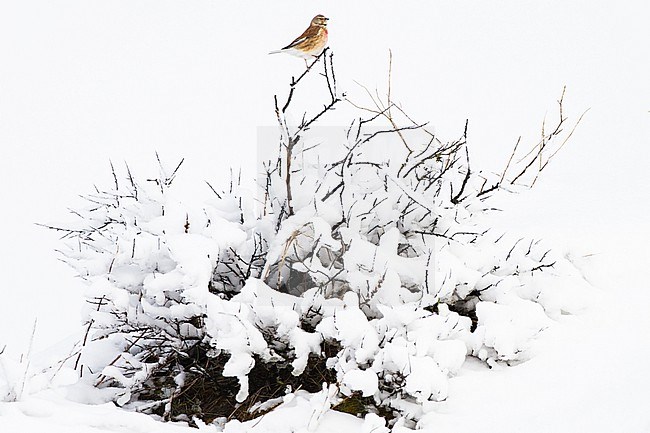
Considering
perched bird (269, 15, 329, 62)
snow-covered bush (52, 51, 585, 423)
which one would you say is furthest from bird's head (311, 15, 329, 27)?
snow-covered bush (52, 51, 585, 423)

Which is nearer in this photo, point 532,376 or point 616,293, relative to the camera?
point 532,376

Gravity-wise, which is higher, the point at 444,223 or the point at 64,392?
the point at 444,223

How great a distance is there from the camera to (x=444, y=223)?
2.88 m

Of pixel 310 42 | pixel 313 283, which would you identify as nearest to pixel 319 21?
pixel 310 42

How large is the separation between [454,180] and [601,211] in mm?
887

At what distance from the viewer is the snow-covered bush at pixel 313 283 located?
2406 mm

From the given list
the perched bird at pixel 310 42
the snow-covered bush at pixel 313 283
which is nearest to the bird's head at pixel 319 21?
the perched bird at pixel 310 42

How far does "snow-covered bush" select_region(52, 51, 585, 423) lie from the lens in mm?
2406

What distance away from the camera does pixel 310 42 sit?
2.83m

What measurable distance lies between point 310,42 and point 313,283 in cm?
92

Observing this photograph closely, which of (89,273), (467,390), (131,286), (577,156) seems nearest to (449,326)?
(467,390)

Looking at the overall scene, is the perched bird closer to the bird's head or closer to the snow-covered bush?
the bird's head

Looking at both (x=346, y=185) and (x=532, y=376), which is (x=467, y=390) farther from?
(x=346, y=185)

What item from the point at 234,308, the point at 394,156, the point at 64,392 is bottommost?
the point at 64,392
